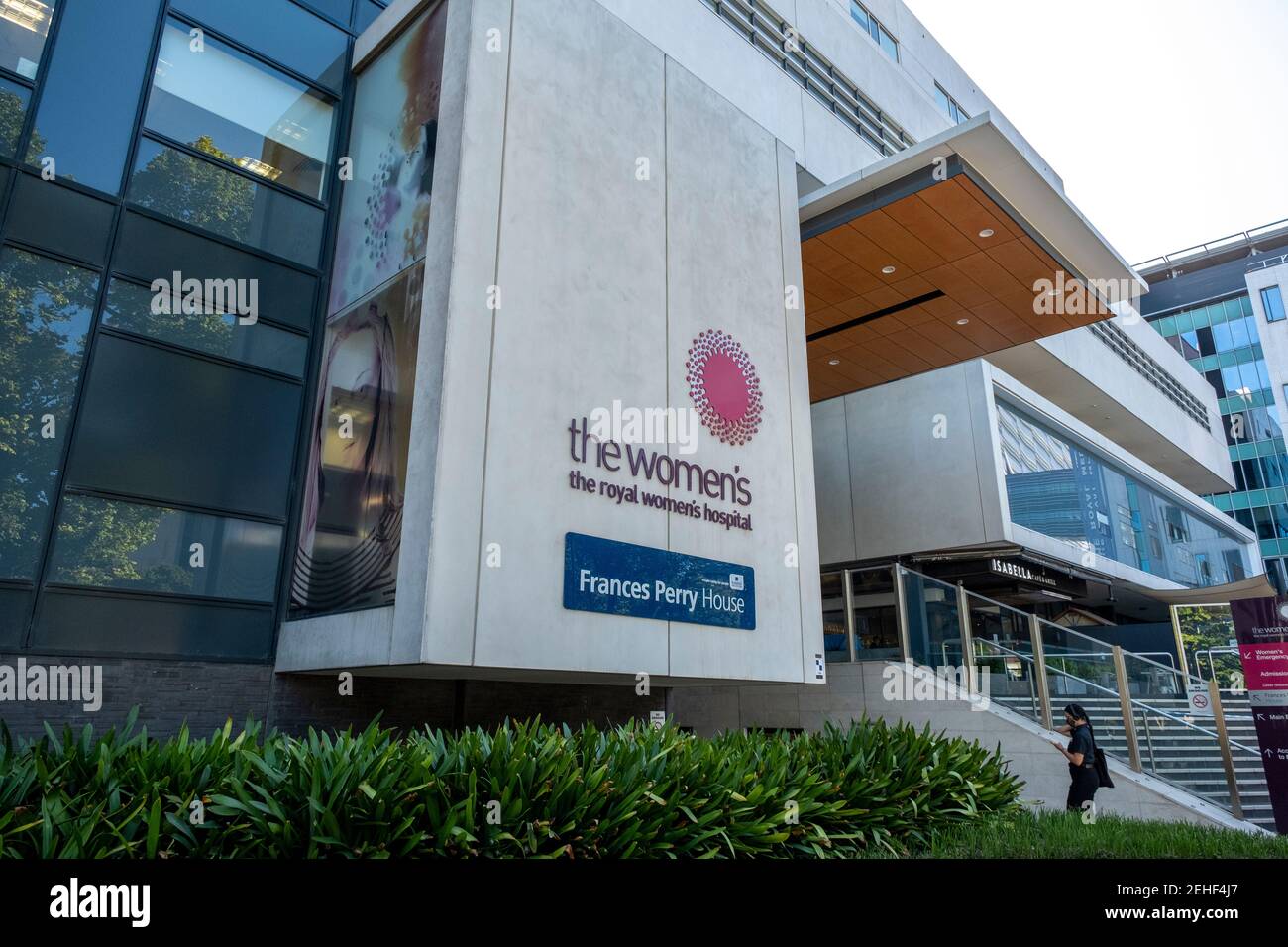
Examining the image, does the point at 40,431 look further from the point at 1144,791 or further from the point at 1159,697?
the point at 1159,697

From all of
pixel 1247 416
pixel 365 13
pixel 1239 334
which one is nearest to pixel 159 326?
pixel 365 13

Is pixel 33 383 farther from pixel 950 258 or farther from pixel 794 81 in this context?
pixel 794 81

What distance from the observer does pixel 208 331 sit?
9.66m

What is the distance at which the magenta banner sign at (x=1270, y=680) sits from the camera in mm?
9359

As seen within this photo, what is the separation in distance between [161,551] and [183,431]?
127 cm

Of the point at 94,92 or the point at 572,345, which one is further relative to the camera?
the point at 572,345

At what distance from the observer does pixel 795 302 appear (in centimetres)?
Result: 1332

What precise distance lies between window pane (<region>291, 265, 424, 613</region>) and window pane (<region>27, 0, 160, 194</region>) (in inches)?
113

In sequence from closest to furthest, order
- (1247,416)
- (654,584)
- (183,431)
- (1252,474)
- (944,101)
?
(183,431) < (654,584) < (944,101) < (1252,474) < (1247,416)

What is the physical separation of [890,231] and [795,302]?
81.5 inches

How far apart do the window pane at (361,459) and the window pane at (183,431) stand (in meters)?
0.40

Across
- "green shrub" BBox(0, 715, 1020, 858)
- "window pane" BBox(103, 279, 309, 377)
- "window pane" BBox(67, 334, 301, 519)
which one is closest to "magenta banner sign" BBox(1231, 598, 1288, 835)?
"green shrub" BBox(0, 715, 1020, 858)

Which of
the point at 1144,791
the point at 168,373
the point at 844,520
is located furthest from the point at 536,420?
the point at 844,520

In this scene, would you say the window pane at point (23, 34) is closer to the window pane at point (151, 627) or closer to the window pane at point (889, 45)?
the window pane at point (151, 627)
